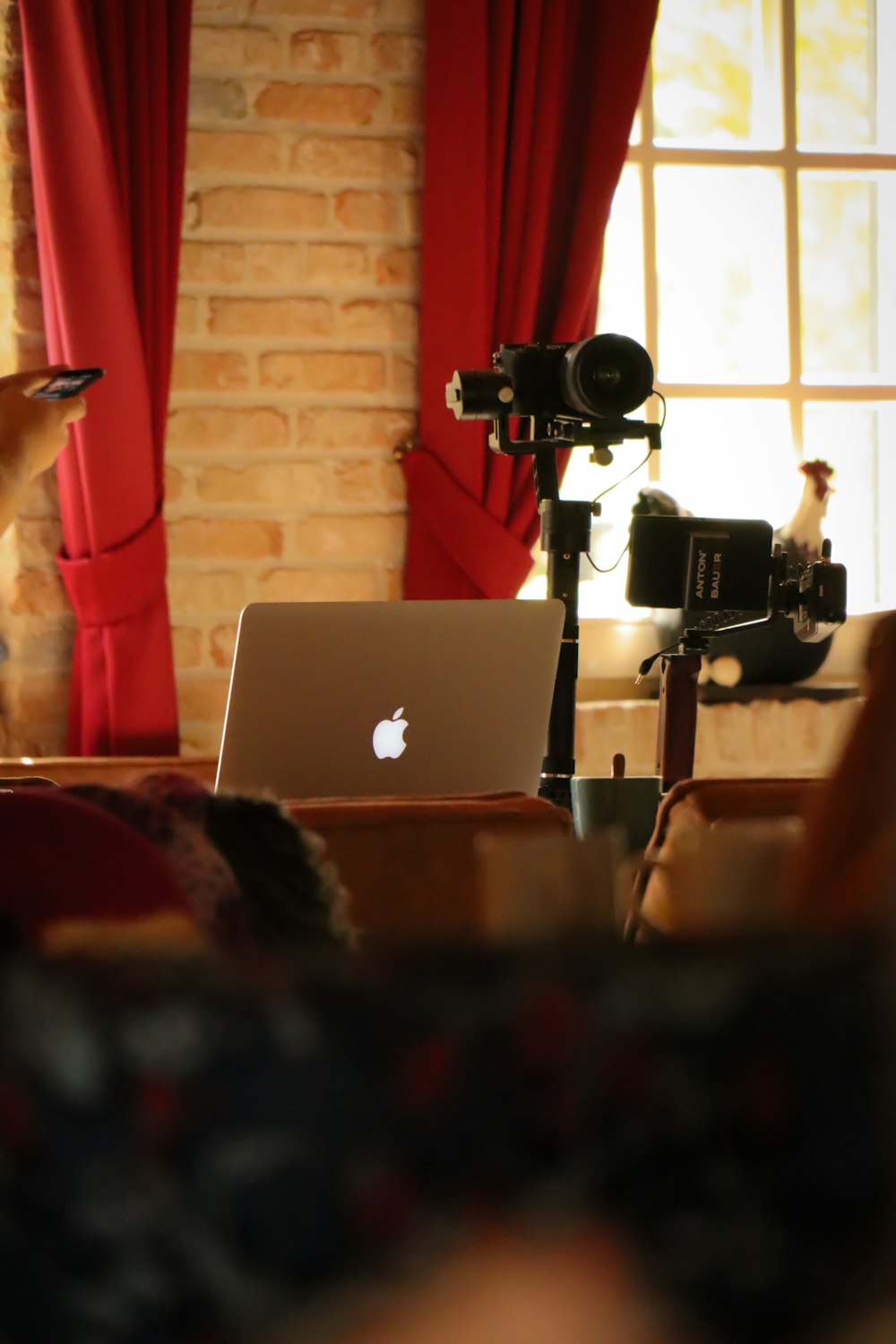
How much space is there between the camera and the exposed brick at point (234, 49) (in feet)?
8.83

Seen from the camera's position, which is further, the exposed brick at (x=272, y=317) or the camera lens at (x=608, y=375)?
the exposed brick at (x=272, y=317)

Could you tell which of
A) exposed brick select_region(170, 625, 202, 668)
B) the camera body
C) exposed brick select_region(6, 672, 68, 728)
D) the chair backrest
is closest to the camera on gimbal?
the camera body

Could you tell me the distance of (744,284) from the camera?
3.11m

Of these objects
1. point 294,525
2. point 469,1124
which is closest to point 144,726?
point 294,525

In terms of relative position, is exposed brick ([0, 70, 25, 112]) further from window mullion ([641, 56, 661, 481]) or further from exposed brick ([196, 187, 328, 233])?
window mullion ([641, 56, 661, 481])

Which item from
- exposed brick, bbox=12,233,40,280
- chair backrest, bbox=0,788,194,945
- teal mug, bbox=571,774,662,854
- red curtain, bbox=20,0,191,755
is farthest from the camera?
exposed brick, bbox=12,233,40,280

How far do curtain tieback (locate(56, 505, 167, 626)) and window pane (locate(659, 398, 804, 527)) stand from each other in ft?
4.05

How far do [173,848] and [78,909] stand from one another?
135mm

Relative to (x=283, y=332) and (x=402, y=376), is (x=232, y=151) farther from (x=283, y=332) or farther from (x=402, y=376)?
(x=402, y=376)

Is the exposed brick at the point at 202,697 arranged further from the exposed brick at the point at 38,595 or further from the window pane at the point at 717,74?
the window pane at the point at 717,74

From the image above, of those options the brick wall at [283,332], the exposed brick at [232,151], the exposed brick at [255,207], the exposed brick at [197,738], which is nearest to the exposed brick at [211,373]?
the brick wall at [283,332]

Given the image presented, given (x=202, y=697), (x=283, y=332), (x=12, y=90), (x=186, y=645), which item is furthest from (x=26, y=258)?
(x=202, y=697)

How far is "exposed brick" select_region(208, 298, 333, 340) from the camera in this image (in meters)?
2.74

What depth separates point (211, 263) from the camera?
2734mm
